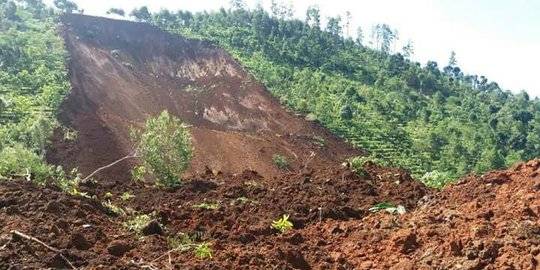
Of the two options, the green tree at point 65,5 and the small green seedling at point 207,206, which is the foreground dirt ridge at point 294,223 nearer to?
the small green seedling at point 207,206

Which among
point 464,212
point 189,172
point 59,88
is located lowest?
point 189,172

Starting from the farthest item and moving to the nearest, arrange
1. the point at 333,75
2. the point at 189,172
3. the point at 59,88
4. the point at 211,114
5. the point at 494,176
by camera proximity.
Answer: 1. the point at 333,75
2. the point at 211,114
3. the point at 59,88
4. the point at 189,172
5. the point at 494,176

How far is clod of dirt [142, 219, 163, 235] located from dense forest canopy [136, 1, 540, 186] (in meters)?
12.6

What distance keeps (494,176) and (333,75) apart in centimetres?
5217

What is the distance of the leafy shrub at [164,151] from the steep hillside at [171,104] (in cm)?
1265

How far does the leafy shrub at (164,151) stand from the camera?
720 inches

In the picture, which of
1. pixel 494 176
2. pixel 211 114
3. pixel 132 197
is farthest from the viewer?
pixel 211 114

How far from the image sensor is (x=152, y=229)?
974cm

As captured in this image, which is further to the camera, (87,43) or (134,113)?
(87,43)

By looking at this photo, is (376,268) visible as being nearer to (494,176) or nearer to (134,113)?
(494,176)

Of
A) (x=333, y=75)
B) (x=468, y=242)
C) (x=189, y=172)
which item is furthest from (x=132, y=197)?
(x=333, y=75)

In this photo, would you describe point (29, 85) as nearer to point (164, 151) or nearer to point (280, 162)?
point (280, 162)

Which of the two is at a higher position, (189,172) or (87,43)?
(87,43)

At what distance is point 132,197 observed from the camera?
14.4 metres
